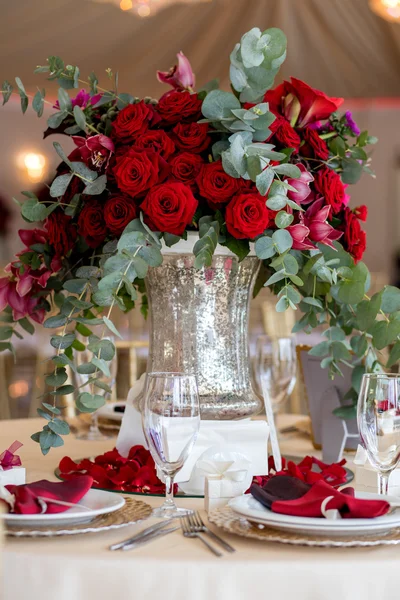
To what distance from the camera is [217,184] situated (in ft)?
3.55

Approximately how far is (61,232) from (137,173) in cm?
21

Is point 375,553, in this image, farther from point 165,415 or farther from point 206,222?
point 206,222

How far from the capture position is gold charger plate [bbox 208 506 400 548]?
0.75m

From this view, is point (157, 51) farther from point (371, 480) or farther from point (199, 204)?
point (371, 480)

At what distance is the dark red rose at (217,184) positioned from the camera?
3.53 feet

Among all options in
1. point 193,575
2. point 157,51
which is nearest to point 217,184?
point 193,575

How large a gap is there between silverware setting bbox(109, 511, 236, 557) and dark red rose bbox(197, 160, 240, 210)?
1.41 ft

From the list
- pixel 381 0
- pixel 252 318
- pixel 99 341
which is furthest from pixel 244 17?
pixel 99 341

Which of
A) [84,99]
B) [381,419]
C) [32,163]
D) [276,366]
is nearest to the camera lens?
[381,419]

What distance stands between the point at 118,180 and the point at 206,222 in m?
0.14

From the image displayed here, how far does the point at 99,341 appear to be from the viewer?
1035mm

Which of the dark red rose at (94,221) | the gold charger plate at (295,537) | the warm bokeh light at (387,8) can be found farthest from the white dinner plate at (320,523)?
the warm bokeh light at (387,8)

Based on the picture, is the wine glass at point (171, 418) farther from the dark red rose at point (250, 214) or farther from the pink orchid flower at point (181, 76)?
the pink orchid flower at point (181, 76)

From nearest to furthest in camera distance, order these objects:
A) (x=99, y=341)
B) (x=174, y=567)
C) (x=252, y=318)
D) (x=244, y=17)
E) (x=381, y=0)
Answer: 1. (x=174, y=567)
2. (x=99, y=341)
3. (x=381, y=0)
4. (x=244, y=17)
5. (x=252, y=318)
